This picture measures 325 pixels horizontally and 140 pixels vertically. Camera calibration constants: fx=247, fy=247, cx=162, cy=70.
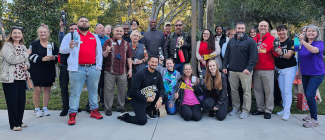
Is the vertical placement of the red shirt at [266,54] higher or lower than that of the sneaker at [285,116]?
higher

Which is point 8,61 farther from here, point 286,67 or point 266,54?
point 286,67

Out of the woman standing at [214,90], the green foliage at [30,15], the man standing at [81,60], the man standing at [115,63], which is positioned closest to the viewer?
the man standing at [81,60]

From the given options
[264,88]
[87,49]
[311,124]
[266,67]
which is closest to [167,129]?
[87,49]

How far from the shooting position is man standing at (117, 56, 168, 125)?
469cm

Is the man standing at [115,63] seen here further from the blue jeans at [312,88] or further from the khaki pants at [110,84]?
the blue jeans at [312,88]

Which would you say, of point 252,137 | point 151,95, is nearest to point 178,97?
point 151,95

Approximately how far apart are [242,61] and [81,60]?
3.18 meters

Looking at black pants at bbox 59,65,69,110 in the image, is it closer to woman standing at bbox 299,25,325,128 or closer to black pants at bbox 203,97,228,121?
black pants at bbox 203,97,228,121

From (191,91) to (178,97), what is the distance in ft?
1.07

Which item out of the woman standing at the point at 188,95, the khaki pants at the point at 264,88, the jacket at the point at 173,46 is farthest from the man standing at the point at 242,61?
the jacket at the point at 173,46

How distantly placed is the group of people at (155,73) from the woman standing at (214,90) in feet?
0.07

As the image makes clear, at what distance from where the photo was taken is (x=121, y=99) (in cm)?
555

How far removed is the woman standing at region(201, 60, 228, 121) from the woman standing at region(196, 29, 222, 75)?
2.22ft

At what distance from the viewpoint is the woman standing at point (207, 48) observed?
578 cm
